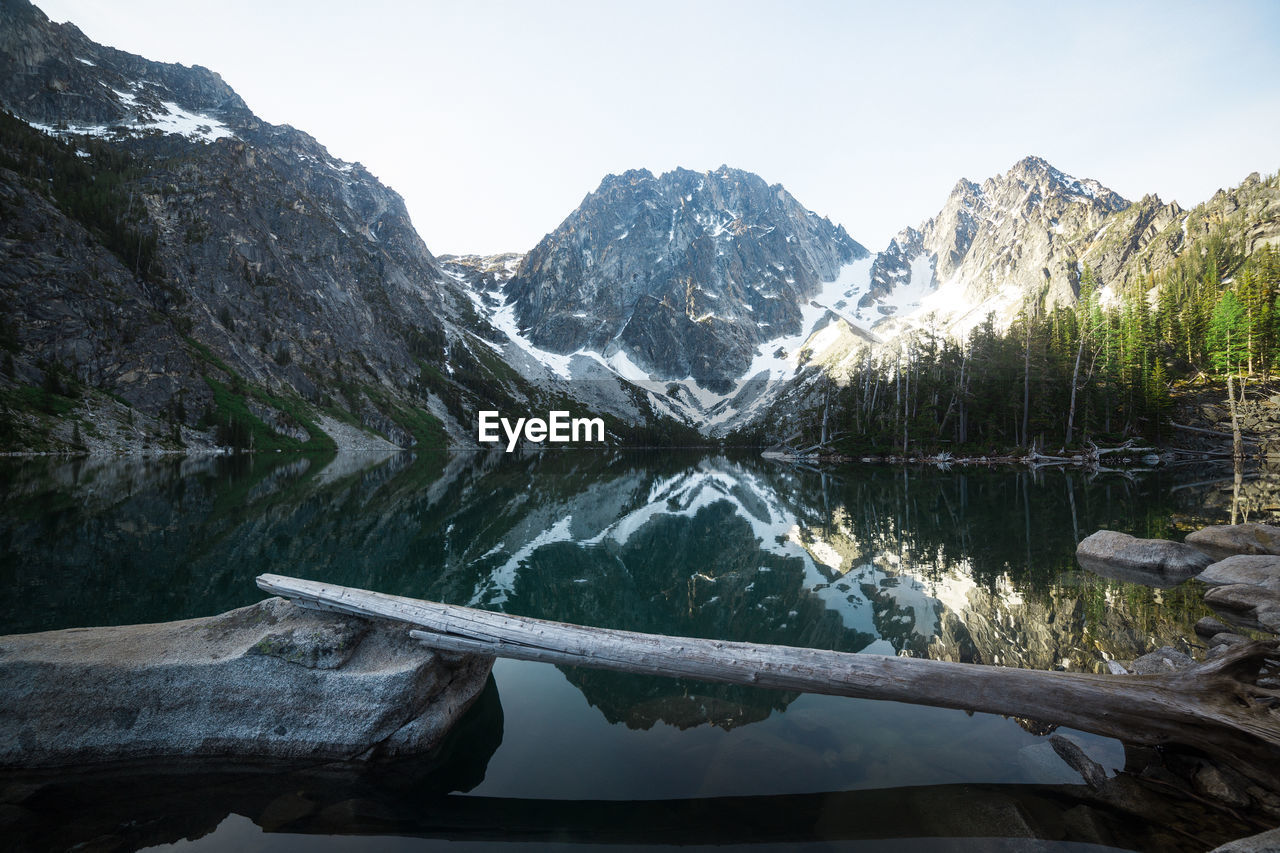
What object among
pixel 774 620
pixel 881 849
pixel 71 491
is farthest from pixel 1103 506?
pixel 71 491

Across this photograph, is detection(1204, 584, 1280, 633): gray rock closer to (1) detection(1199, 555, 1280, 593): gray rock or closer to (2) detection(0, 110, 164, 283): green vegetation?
(1) detection(1199, 555, 1280, 593): gray rock

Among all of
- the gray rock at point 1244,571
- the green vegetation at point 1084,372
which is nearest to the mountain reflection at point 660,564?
the gray rock at point 1244,571

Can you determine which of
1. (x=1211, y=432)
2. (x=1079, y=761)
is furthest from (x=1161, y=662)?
(x=1211, y=432)

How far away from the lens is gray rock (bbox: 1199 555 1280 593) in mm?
13805

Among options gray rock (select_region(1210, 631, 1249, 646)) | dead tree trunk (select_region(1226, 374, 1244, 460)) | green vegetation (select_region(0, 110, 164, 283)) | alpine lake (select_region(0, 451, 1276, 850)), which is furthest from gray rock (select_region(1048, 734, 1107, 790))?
green vegetation (select_region(0, 110, 164, 283))

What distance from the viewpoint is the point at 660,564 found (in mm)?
19984

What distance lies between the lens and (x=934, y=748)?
7438 mm

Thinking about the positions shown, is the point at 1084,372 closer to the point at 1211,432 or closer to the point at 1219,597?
the point at 1211,432

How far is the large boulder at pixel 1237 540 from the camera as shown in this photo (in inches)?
673

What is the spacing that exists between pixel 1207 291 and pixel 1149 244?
11657 centimetres

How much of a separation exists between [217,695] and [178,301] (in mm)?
135973

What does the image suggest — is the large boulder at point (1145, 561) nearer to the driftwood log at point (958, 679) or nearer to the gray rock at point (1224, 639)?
the gray rock at point (1224, 639)

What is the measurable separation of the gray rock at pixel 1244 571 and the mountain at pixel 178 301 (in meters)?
94.0

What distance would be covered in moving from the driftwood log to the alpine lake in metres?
0.86
